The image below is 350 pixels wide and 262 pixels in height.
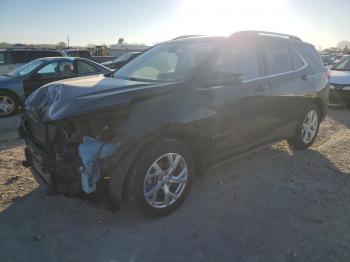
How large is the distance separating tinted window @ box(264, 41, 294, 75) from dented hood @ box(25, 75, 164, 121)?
186 cm

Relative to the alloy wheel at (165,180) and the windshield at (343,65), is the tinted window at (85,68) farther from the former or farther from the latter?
the alloy wheel at (165,180)

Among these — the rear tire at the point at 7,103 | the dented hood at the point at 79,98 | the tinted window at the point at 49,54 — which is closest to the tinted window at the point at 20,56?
the tinted window at the point at 49,54

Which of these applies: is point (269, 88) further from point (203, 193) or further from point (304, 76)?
point (203, 193)

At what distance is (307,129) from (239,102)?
213 centimetres

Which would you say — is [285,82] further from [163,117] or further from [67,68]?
[67,68]

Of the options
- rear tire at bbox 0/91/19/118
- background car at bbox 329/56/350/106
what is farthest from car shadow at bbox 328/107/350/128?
rear tire at bbox 0/91/19/118

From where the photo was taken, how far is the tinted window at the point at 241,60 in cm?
417

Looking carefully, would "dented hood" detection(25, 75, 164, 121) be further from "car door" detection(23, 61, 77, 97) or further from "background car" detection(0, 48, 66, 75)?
"background car" detection(0, 48, 66, 75)

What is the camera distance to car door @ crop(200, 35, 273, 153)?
3.94 metres

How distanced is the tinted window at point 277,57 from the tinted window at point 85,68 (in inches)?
253

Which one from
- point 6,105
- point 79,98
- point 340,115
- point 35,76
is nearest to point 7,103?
point 6,105

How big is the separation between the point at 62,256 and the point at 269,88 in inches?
124

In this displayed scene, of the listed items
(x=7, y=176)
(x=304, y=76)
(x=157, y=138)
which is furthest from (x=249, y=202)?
(x=7, y=176)

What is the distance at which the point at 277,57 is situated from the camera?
197 inches
